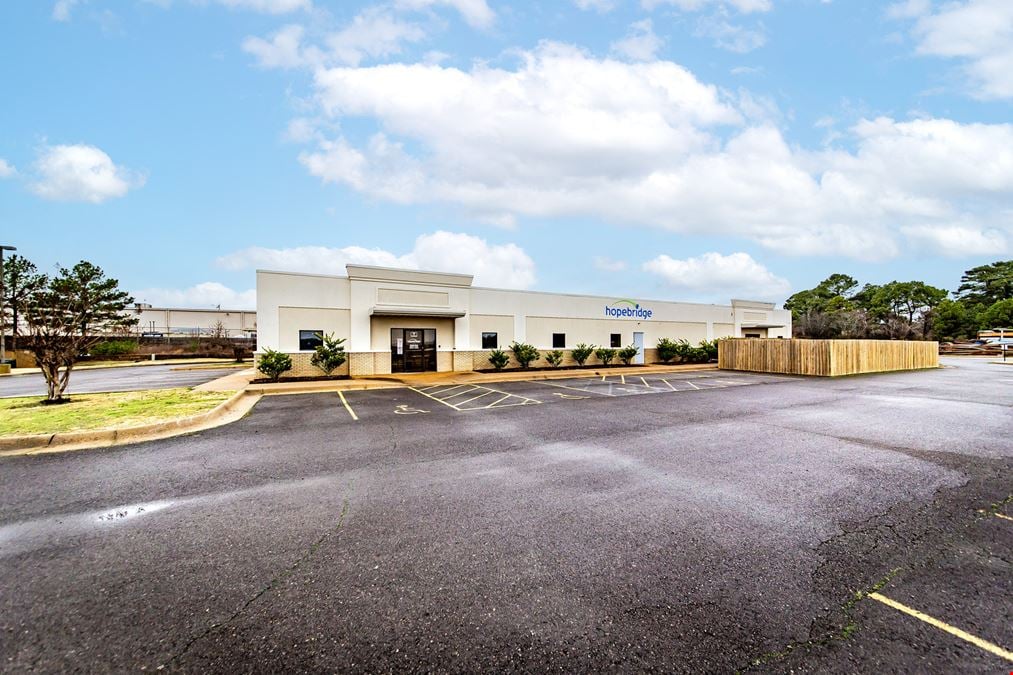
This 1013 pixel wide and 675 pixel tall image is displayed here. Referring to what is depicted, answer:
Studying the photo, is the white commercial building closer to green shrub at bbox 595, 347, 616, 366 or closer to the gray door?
the gray door

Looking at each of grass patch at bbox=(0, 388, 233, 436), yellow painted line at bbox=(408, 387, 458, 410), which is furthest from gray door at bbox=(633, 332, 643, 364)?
grass patch at bbox=(0, 388, 233, 436)

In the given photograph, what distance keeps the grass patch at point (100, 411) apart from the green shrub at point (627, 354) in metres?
21.1

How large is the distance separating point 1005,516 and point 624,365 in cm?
2312

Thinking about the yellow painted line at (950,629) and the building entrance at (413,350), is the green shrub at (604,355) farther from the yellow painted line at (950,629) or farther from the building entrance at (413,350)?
the yellow painted line at (950,629)

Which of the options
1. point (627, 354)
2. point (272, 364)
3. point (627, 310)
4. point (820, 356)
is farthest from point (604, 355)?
point (272, 364)

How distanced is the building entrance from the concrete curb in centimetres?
1148

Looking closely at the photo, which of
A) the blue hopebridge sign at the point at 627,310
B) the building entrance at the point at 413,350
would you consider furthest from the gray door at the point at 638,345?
the building entrance at the point at 413,350

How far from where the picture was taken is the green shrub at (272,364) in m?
17.1

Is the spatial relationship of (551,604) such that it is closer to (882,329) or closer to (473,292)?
(473,292)

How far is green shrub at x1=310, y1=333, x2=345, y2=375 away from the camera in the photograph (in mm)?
18391

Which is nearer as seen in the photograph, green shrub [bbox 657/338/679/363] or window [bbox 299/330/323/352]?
window [bbox 299/330/323/352]

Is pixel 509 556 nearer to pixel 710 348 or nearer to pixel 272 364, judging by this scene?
pixel 272 364

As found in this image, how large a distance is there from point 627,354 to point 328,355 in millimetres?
17612

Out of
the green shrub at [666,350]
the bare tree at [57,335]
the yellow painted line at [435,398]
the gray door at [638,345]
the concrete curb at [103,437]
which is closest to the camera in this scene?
the concrete curb at [103,437]
